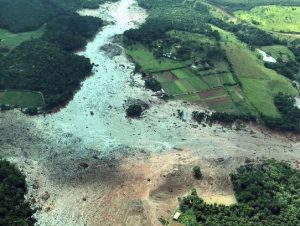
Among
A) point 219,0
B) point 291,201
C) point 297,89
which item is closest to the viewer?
point 291,201

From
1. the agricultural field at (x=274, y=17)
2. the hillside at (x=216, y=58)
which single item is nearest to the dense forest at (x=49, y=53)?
the hillside at (x=216, y=58)

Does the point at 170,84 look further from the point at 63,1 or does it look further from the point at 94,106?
the point at 63,1

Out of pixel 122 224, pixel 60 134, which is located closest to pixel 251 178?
pixel 122 224

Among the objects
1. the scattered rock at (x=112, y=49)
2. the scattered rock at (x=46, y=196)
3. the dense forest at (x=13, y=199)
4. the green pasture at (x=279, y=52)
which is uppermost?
the dense forest at (x=13, y=199)

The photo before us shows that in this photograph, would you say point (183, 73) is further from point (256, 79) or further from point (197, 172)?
point (197, 172)

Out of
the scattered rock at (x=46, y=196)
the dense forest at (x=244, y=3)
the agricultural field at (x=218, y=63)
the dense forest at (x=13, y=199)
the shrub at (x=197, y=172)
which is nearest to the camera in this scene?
the dense forest at (x=13, y=199)

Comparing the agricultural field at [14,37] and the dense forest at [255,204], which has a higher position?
the dense forest at [255,204]

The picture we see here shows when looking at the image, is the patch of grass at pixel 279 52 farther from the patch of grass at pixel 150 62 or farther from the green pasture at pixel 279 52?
the patch of grass at pixel 150 62

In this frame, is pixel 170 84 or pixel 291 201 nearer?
pixel 291 201
